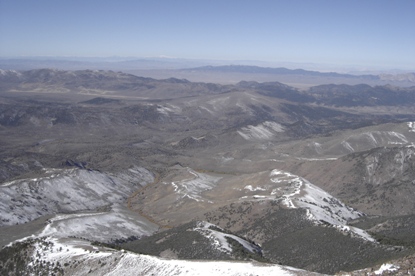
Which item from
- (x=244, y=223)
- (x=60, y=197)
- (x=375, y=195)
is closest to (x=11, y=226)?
(x=60, y=197)

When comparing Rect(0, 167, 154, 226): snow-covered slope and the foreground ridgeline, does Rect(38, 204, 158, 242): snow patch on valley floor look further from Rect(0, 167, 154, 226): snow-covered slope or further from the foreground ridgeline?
Rect(0, 167, 154, 226): snow-covered slope

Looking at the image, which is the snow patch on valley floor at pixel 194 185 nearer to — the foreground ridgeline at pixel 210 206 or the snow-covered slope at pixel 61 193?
the foreground ridgeline at pixel 210 206

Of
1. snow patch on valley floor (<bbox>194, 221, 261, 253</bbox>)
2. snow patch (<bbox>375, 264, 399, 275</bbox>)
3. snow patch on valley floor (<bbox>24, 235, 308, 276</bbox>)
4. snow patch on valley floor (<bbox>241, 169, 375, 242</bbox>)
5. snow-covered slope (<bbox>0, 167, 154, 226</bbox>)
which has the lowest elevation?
snow-covered slope (<bbox>0, 167, 154, 226</bbox>)

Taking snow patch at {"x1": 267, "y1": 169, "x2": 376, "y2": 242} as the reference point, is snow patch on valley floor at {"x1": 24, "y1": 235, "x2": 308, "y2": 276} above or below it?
above

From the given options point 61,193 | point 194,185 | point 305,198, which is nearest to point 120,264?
point 305,198

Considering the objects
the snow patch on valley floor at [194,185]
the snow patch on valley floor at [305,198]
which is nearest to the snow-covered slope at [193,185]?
the snow patch on valley floor at [194,185]

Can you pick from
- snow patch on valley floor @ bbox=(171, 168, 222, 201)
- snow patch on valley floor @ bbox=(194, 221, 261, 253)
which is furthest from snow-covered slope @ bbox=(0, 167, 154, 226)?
snow patch on valley floor @ bbox=(194, 221, 261, 253)

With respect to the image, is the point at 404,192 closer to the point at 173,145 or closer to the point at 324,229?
the point at 324,229

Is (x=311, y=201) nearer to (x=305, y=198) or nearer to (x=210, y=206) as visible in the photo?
(x=305, y=198)
